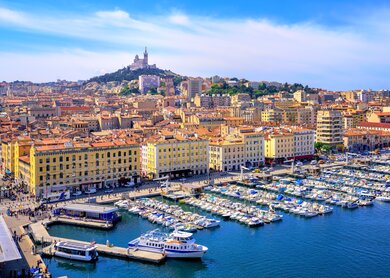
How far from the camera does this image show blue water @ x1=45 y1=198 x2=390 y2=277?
25266 mm

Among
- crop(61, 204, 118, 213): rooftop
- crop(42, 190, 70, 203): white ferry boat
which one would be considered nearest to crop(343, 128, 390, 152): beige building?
crop(42, 190, 70, 203): white ferry boat

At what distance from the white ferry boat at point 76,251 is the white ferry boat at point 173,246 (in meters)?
2.17

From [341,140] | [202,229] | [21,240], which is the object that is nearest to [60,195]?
[21,240]

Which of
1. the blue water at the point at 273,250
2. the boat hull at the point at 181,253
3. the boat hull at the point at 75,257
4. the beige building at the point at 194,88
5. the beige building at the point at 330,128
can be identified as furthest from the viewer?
the beige building at the point at 194,88

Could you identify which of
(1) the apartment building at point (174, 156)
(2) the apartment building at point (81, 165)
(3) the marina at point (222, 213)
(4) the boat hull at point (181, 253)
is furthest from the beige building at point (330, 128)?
(4) the boat hull at point (181, 253)

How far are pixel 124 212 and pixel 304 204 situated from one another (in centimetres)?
1311

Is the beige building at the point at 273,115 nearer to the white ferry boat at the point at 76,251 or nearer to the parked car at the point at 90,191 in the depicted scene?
the parked car at the point at 90,191

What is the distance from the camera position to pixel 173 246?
27.0m

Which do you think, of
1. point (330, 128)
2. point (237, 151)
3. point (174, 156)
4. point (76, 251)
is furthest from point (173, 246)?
point (330, 128)

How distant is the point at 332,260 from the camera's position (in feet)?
87.2

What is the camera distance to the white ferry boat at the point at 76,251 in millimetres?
26594

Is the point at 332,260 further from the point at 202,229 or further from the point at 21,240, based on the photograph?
the point at 21,240

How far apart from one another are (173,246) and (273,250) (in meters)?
5.69

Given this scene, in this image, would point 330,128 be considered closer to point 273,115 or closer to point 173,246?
point 273,115
